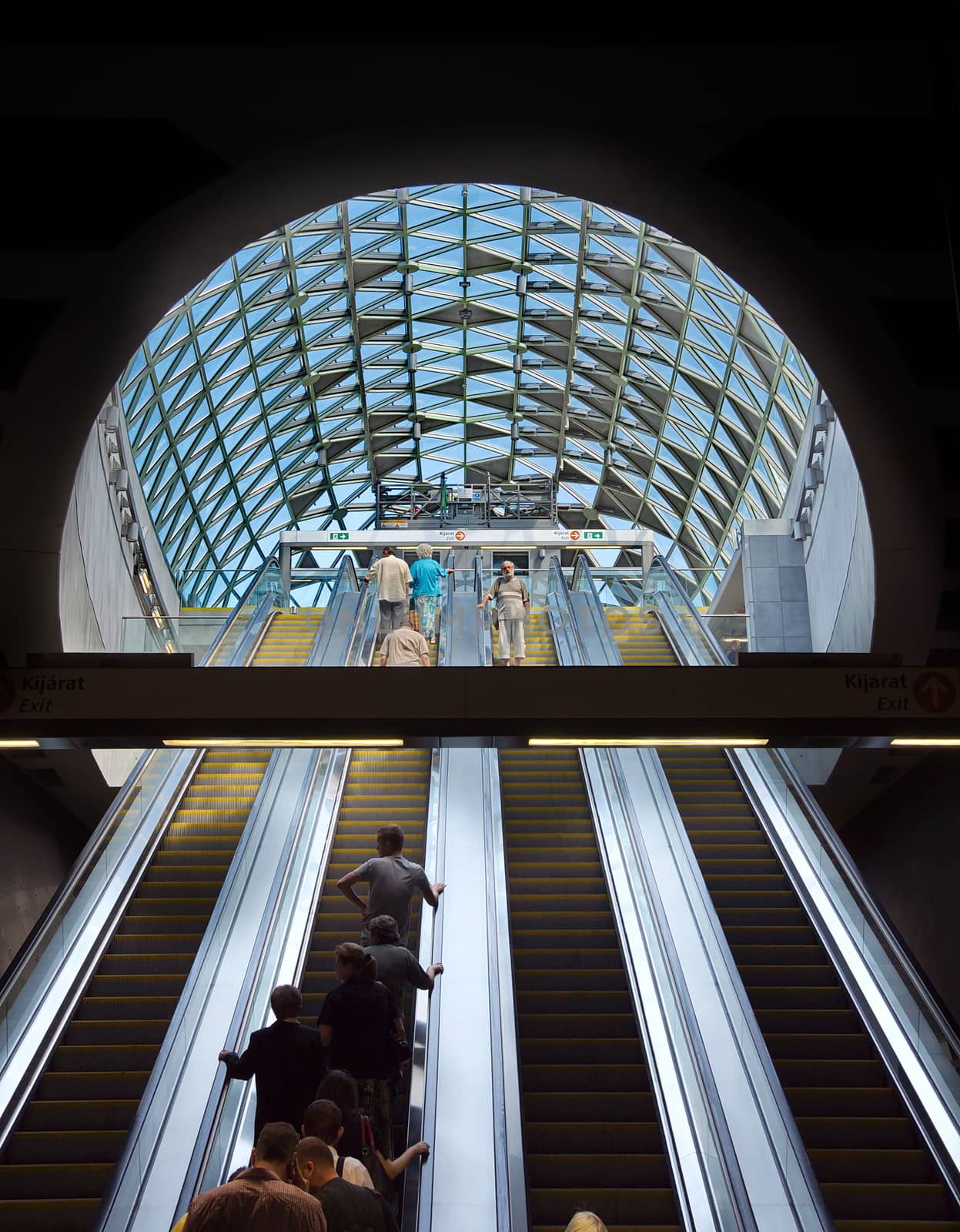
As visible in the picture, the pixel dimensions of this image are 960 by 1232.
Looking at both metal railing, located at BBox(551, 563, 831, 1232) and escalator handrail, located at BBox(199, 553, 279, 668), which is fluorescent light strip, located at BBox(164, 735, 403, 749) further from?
escalator handrail, located at BBox(199, 553, 279, 668)

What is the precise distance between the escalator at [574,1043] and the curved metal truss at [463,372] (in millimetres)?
16021

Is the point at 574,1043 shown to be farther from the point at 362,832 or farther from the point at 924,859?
the point at 924,859

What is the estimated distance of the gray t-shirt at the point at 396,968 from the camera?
7719 millimetres

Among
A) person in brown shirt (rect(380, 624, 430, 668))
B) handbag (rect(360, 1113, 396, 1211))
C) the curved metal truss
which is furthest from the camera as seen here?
the curved metal truss

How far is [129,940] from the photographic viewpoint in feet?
33.7

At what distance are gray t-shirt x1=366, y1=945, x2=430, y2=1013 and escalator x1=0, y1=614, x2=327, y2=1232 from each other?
2007 millimetres

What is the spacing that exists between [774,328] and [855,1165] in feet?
80.9

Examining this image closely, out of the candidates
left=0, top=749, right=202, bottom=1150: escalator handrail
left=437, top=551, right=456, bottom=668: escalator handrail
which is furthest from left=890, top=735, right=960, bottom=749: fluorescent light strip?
left=437, top=551, right=456, bottom=668: escalator handrail

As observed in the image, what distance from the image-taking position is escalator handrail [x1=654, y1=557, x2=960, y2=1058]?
826 centimetres

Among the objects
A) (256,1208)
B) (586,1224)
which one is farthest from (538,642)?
(256,1208)

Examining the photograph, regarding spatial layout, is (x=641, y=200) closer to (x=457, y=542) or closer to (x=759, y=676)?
(x=759, y=676)

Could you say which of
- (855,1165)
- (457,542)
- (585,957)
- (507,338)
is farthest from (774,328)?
(855,1165)

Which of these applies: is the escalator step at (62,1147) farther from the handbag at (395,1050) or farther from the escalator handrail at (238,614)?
the escalator handrail at (238,614)

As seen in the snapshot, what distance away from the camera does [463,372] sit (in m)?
43.6
